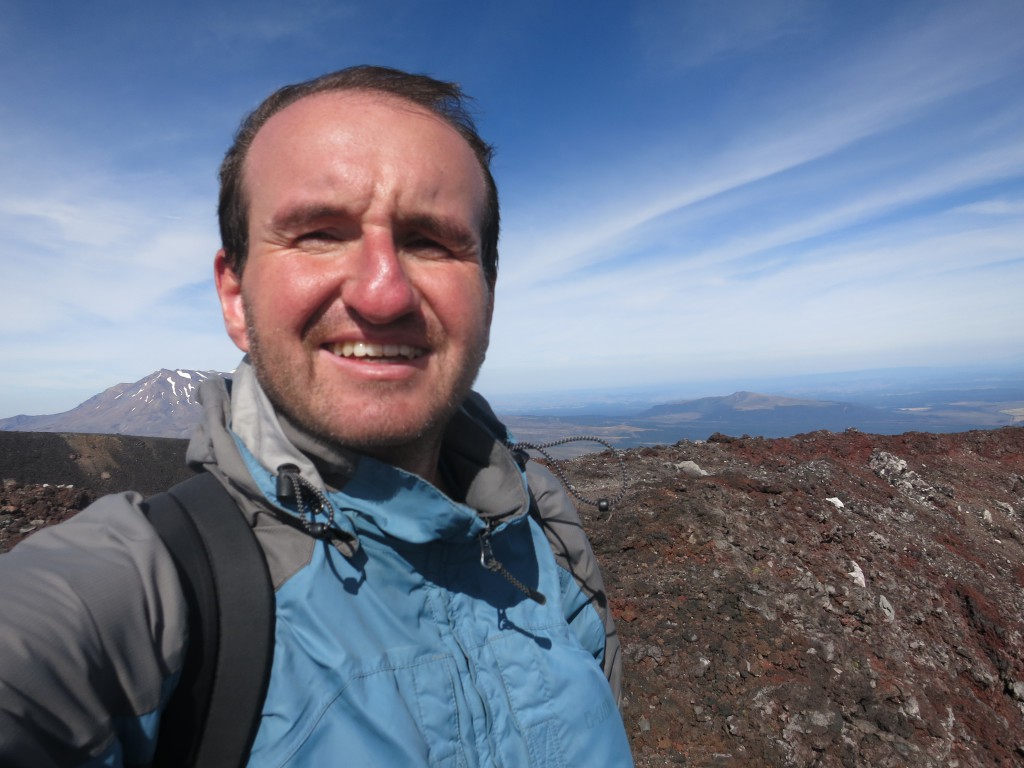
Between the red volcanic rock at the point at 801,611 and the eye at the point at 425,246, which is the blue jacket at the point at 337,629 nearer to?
the eye at the point at 425,246

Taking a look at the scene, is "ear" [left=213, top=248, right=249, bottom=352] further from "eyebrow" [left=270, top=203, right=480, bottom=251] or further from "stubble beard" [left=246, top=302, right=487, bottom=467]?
"eyebrow" [left=270, top=203, right=480, bottom=251]

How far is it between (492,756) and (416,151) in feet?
6.05

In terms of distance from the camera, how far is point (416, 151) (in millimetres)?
1709

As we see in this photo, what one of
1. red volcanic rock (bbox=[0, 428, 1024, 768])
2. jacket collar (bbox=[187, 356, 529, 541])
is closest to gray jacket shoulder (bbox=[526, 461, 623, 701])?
jacket collar (bbox=[187, 356, 529, 541])

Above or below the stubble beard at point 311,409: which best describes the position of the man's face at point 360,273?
above

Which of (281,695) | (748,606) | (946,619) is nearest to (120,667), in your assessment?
(281,695)

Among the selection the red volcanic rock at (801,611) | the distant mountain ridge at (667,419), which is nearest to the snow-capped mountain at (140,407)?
the distant mountain ridge at (667,419)

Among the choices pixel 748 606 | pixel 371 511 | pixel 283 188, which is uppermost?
pixel 283 188

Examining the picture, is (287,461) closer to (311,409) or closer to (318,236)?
(311,409)

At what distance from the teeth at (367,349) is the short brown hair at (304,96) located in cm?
50

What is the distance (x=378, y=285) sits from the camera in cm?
156

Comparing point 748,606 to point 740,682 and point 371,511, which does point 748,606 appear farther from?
point 371,511

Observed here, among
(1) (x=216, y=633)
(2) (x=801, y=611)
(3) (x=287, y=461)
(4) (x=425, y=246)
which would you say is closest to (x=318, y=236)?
(4) (x=425, y=246)

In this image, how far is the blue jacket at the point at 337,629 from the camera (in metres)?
1.03
